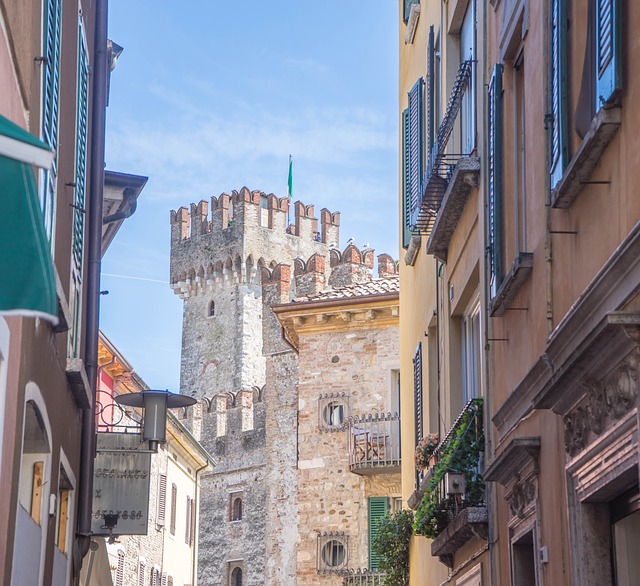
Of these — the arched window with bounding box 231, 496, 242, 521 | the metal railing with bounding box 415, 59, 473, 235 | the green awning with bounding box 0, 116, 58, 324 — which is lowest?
the green awning with bounding box 0, 116, 58, 324

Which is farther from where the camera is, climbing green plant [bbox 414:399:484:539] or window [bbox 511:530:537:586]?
climbing green plant [bbox 414:399:484:539]

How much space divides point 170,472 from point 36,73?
26870 mm

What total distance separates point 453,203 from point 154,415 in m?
3.58

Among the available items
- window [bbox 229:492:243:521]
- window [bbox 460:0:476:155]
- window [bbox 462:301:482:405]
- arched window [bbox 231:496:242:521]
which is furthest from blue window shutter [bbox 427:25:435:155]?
arched window [bbox 231:496:242:521]

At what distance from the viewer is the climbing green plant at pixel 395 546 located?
48.9 feet

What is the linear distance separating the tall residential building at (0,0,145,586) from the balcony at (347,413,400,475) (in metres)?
15.9

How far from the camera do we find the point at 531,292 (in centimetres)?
784

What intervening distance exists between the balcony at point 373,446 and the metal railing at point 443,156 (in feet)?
56.6

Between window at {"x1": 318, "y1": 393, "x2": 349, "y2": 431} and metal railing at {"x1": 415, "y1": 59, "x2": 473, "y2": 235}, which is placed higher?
window at {"x1": 318, "y1": 393, "x2": 349, "y2": 431}

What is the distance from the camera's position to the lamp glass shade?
40.3 ft

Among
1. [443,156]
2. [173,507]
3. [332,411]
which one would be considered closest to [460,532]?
[443,156]

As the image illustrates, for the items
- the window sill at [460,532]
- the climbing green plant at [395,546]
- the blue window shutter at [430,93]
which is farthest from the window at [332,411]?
the window sill at [460,532]

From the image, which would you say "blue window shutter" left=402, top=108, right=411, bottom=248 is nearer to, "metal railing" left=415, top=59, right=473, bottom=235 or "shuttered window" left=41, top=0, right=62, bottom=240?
"metal railing" left=415, top=59, right=473, bottom=235

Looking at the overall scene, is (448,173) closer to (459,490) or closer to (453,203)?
(453,203)
